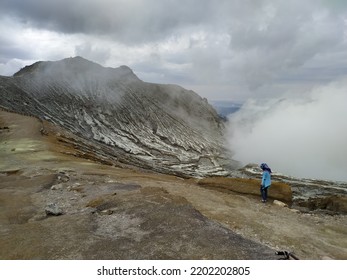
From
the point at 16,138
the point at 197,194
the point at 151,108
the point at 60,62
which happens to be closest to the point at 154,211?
the point at 197,194

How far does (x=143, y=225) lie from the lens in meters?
11.9

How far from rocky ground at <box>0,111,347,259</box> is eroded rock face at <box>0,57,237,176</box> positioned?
4445cm

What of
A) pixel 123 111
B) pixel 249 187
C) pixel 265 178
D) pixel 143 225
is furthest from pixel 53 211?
pixel 123 111

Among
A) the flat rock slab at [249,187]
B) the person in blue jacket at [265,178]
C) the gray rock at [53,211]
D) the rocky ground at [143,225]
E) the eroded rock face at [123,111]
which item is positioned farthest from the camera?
the eroded rock face at [123,111]

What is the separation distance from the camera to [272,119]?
144 metres

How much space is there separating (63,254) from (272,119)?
141589mm

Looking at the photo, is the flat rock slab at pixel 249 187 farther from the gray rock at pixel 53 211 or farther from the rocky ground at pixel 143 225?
the gray rock at pixel 53 211

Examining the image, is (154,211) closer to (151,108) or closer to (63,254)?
(63,254)

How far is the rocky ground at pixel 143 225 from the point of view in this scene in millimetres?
9906

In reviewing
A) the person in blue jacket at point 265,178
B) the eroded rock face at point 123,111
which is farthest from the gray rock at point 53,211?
the eroded rock face at point 123,111

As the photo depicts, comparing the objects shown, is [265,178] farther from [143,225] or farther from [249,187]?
[143,225]

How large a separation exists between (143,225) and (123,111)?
84648 millimetres

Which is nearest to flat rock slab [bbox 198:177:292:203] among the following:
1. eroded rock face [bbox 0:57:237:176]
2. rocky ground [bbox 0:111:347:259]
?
rocky ground [bbox 0:111:347:259]

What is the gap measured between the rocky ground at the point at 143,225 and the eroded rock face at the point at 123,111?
146 feet
